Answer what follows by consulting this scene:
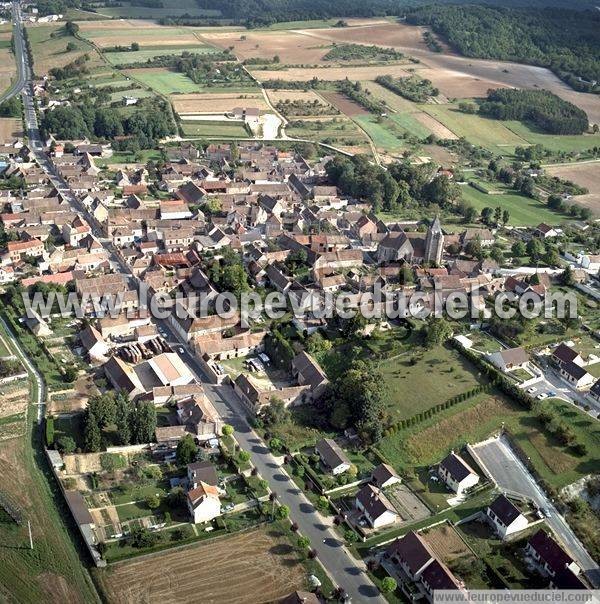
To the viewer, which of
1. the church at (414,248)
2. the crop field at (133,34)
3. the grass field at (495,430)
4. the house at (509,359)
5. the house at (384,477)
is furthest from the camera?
the crop field at (133,34)

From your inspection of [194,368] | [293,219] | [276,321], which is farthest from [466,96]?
[194,368]

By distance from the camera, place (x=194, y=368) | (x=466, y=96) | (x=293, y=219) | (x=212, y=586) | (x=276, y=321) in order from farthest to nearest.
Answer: (x=466, y=96), (x=293, y=219), (x=276, y=321), (x=194, y=368), (x=212, y=586)

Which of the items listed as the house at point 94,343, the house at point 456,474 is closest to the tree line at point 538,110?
the house at point 456,474

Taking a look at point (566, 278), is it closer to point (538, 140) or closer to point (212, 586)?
point (212, 586)

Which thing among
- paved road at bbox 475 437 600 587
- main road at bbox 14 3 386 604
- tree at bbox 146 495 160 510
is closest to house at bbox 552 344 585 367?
paved road at bbox 475 437 600 587

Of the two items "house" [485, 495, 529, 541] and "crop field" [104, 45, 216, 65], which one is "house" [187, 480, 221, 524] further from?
"crop field" [104, 45, 216, 65]

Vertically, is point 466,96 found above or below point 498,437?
above

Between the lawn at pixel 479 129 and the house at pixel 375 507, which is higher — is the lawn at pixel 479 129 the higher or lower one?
the higher one

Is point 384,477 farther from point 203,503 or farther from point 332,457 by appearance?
point 203,503

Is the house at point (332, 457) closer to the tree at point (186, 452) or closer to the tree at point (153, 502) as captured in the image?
the tree at point (186, 452)
